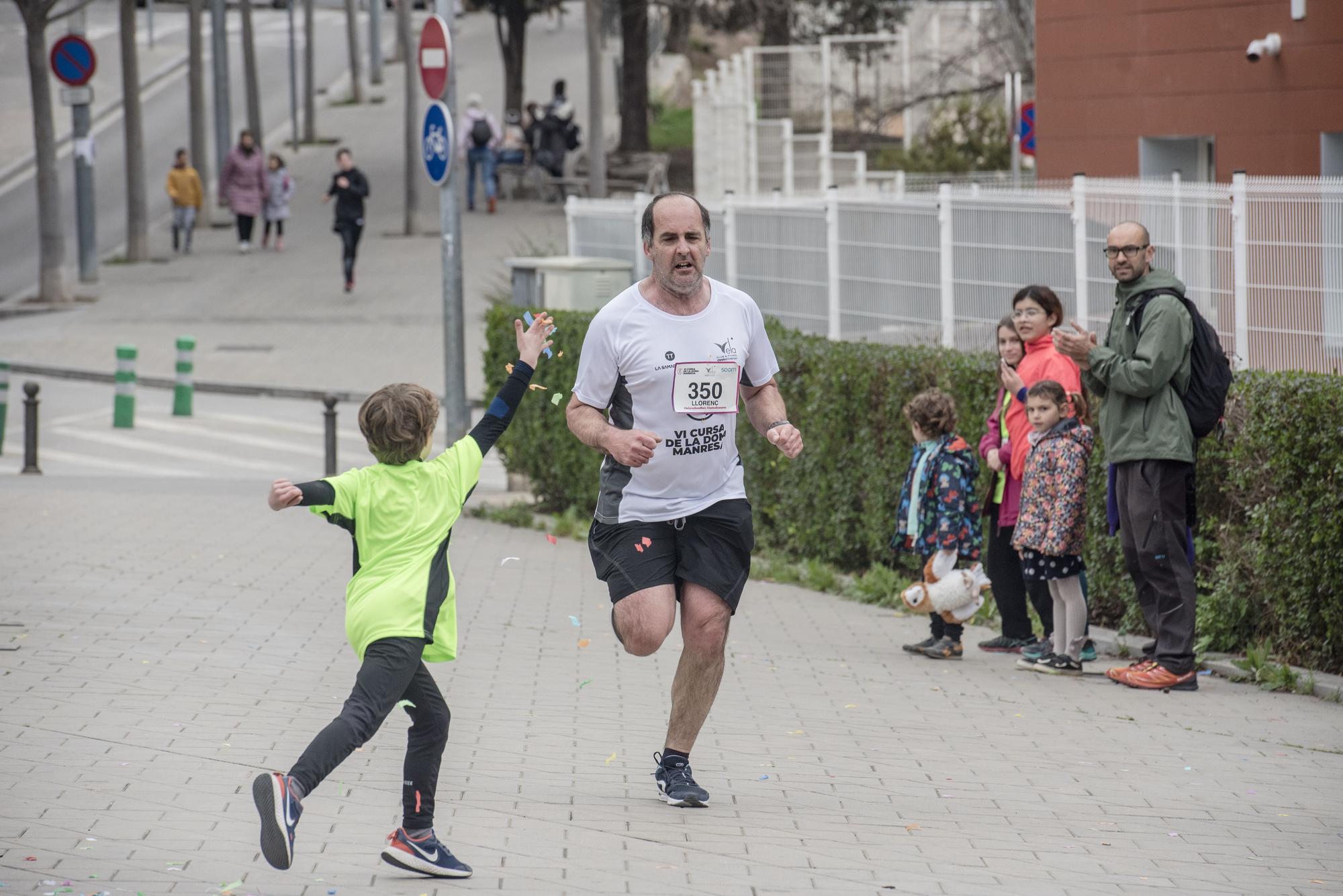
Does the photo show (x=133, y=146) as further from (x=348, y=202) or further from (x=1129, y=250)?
(x=1129, y=250)

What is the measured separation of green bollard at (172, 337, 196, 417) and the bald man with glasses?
44.2ft

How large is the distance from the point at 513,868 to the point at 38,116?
24.6 metres

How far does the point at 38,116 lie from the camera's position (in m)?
26.9

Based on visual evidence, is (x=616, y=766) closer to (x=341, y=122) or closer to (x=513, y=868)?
(x=513, y=868)

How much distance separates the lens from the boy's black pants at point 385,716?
4.65 m

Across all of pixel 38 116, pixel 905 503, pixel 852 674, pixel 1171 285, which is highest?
pixel 38 116

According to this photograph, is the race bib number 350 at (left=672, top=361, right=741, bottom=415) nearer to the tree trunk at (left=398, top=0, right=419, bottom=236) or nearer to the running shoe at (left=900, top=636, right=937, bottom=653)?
the running shoe at (left=900, top=636, right=937, bottom=653)

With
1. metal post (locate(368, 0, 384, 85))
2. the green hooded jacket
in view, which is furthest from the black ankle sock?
metal post (locate(368, 0, 384, 85))

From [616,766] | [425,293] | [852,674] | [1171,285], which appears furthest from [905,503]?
[425,293]

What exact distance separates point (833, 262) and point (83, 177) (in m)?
19.4

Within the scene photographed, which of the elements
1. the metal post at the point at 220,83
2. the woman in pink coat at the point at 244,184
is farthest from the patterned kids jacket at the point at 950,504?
the metal post at the point at 220,83

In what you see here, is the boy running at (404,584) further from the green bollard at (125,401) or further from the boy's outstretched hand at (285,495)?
the green bollard at (125,401)

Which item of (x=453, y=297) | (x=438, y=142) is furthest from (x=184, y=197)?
(x=438, y=142)

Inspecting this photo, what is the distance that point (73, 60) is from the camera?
25.9m
